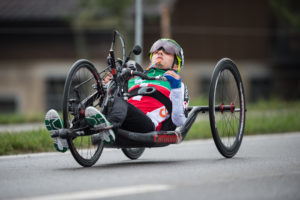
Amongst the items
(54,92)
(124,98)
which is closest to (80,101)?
(124,98)

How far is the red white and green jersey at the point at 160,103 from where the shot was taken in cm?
647

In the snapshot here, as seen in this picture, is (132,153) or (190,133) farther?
(190,133)

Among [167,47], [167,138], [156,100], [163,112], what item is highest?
[167,47]

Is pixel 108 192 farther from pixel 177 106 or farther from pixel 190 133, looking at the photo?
pixel 190 133

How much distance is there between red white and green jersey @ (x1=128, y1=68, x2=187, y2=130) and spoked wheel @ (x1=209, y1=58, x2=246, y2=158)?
0.39 meters

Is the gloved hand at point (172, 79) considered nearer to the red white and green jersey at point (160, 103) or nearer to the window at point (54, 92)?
the red white and green jersey at point (160, 103)

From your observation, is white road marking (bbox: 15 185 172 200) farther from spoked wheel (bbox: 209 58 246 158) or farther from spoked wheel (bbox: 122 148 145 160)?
spoked wheel (bbox: 122 148 145 160)

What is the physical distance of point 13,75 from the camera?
86.2ft

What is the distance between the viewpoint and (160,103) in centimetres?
650

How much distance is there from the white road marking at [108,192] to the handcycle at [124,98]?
1119mm

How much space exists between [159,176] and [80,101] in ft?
3.68

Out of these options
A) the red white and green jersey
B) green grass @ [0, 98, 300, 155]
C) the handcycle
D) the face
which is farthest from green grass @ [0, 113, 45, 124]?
the red white and green jersey

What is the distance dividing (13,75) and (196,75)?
24.5ft

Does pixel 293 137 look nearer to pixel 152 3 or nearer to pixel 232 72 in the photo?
pixel 232 72
